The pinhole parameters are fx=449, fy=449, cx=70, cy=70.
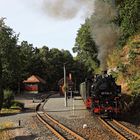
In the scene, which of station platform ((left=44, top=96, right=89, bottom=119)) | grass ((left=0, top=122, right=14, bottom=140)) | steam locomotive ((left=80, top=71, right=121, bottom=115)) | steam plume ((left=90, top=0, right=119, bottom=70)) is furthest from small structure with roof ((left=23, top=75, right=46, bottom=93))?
grass ((left=0, top=122, right=14, bottom=140))

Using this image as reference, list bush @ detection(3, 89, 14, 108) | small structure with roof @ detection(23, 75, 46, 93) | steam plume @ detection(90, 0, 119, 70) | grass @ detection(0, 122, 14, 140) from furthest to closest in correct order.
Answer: small structure with roof @ detection(23, 75, 46, 93) < steam plume @ detection(90, 0, 119, 70) < bush @ detection(3, 89, 14, 108) < grass @ detection(0, 122, 14, 140)

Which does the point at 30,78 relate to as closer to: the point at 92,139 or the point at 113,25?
the point at 113,25

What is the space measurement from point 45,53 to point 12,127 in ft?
370

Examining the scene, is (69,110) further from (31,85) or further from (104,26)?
(31,85)

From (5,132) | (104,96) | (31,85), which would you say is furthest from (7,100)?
(31,85)

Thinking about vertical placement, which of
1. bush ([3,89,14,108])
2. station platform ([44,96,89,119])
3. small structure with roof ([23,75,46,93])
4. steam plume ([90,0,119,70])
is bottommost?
station platform ([44,96,89,119])

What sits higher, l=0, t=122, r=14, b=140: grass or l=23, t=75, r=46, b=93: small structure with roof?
l=23, t=75, r=46, b=93: small structure with roof

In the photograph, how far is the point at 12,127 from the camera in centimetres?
2586

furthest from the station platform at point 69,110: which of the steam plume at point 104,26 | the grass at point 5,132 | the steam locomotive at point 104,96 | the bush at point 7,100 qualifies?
the steam plume at point 104,26

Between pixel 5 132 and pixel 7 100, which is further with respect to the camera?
pixel 7 100

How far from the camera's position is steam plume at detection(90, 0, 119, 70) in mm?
51375

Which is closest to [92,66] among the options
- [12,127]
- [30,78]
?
[30,78]

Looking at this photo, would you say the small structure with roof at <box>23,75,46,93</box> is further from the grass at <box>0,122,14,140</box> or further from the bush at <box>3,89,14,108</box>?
the grass at <box>0,122,14,140</box>

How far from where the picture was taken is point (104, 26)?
54.4m
